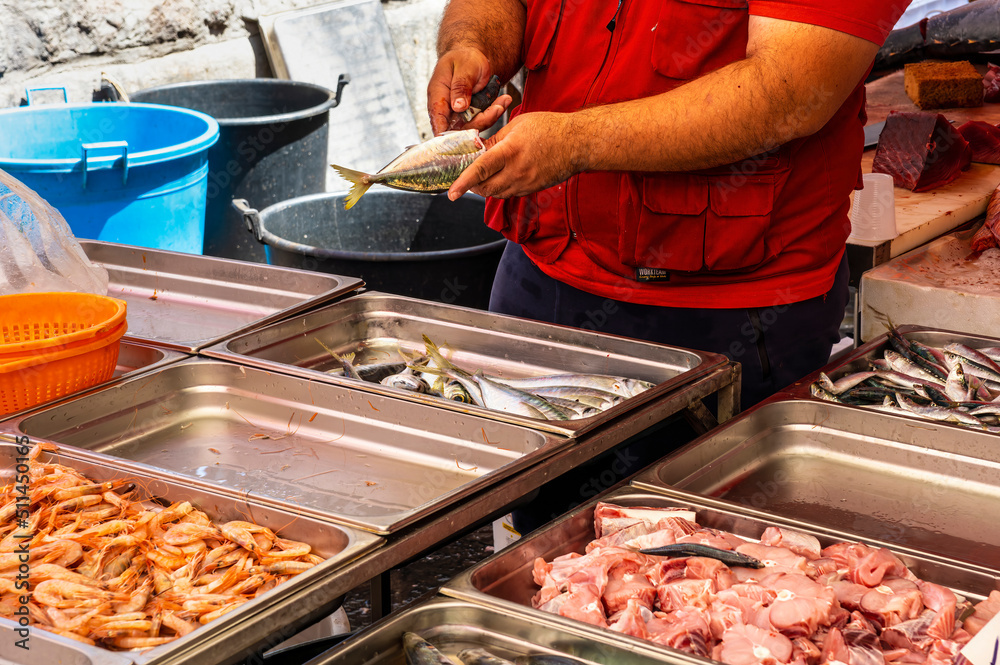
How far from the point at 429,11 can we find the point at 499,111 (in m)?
5.02

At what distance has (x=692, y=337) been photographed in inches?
98.6

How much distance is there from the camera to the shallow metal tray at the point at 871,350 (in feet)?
7.38

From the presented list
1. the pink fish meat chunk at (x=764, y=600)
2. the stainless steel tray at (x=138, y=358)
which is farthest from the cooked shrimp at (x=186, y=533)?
the stainless steel tray at (x=138, y=358)

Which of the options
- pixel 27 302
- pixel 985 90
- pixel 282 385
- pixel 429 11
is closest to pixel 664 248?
pixel 282 385

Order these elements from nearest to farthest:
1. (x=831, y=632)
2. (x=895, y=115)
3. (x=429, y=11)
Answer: (x=831, y=632) < (x=895, y=115) < (x=429, y=11)

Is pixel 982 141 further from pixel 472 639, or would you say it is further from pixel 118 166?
→ pixel 472 639

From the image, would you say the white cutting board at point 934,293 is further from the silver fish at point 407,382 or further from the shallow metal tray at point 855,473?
the silver fish at point 407,382

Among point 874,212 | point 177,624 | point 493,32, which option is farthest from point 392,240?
point 177,624

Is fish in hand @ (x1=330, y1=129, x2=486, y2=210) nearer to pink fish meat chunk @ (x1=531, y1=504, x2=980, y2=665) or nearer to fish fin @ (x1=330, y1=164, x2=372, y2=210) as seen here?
fish fin @ (x1=330, y1=164, x2=372, y2=210)

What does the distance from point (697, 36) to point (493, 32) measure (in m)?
0.63

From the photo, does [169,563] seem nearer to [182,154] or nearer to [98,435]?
[98,435]

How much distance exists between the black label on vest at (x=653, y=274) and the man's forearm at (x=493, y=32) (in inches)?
26.9

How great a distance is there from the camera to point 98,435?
2.14 metres

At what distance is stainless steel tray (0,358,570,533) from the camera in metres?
1.98
